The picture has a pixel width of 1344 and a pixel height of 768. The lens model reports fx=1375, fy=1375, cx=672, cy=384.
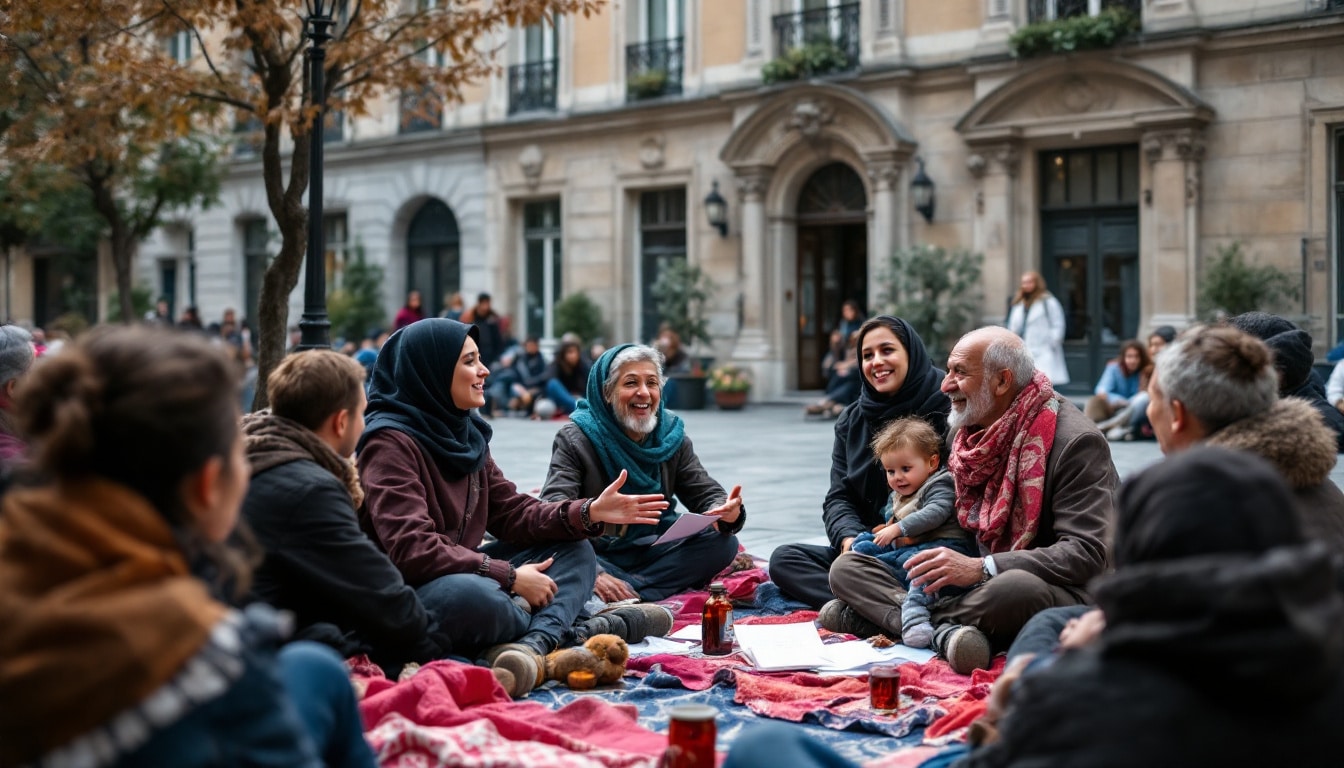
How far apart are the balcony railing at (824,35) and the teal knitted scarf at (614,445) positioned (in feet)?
45.9

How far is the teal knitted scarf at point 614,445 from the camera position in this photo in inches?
255

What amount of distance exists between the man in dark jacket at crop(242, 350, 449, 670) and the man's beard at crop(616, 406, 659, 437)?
2211mm

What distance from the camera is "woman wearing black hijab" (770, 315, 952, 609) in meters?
6.21

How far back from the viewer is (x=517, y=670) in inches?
188

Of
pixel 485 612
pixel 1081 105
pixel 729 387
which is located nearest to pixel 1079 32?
pixel 1081 105

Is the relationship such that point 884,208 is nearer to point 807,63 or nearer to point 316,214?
point 807,63

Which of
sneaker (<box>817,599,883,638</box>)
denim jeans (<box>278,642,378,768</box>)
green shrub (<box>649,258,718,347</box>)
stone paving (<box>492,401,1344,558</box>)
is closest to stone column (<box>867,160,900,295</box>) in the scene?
stone paving (<box>492,401,1344,558</box>)

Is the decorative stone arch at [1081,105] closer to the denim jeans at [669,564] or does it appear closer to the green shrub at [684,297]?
the green shrub at [684,297]

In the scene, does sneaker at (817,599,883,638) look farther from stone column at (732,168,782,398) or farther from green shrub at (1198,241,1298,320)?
stone column at (732,168,782,398)

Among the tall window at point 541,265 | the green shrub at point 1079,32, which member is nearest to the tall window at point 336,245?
the tall window at point 541,265

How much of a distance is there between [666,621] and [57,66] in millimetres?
11879

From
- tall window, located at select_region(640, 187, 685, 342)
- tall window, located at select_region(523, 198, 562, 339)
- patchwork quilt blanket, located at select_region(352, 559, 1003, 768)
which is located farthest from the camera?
tall window, located at select_region(523, 198, 562, 339)

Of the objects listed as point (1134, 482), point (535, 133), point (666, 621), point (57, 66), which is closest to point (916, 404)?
point (666, 621)

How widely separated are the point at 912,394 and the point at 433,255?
2019 cm
